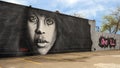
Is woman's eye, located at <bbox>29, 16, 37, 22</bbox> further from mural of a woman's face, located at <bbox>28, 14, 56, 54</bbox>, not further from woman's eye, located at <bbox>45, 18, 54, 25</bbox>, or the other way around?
woman's eye, located at <bbox>45, 18, 54, 25</bbox>

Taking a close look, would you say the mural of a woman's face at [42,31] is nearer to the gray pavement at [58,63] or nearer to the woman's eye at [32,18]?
the woman's eye at [32,18]

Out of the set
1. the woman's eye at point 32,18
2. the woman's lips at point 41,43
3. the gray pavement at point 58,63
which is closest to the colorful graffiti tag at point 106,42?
the woman's lips at point 41,43

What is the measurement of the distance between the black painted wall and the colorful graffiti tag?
20.8 ft

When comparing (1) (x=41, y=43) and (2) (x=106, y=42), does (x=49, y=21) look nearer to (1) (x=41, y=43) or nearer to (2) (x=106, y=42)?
(1) (x=41, y=43)

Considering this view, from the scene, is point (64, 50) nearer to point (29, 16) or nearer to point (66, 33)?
point (66, 33)

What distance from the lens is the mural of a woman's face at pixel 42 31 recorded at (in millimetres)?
17234

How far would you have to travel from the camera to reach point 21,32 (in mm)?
16234

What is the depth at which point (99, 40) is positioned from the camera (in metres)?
26.1

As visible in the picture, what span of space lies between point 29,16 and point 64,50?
18.7ft

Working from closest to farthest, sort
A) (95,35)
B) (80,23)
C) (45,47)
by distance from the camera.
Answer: (45,47) → (80,23) → (95,35)

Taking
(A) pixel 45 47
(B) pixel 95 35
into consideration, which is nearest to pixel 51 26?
(A) pixel 45 47

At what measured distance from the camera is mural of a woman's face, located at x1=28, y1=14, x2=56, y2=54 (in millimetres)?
17234

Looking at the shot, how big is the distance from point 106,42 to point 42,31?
1313 cm

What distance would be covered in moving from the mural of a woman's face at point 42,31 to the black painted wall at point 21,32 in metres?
0.50
